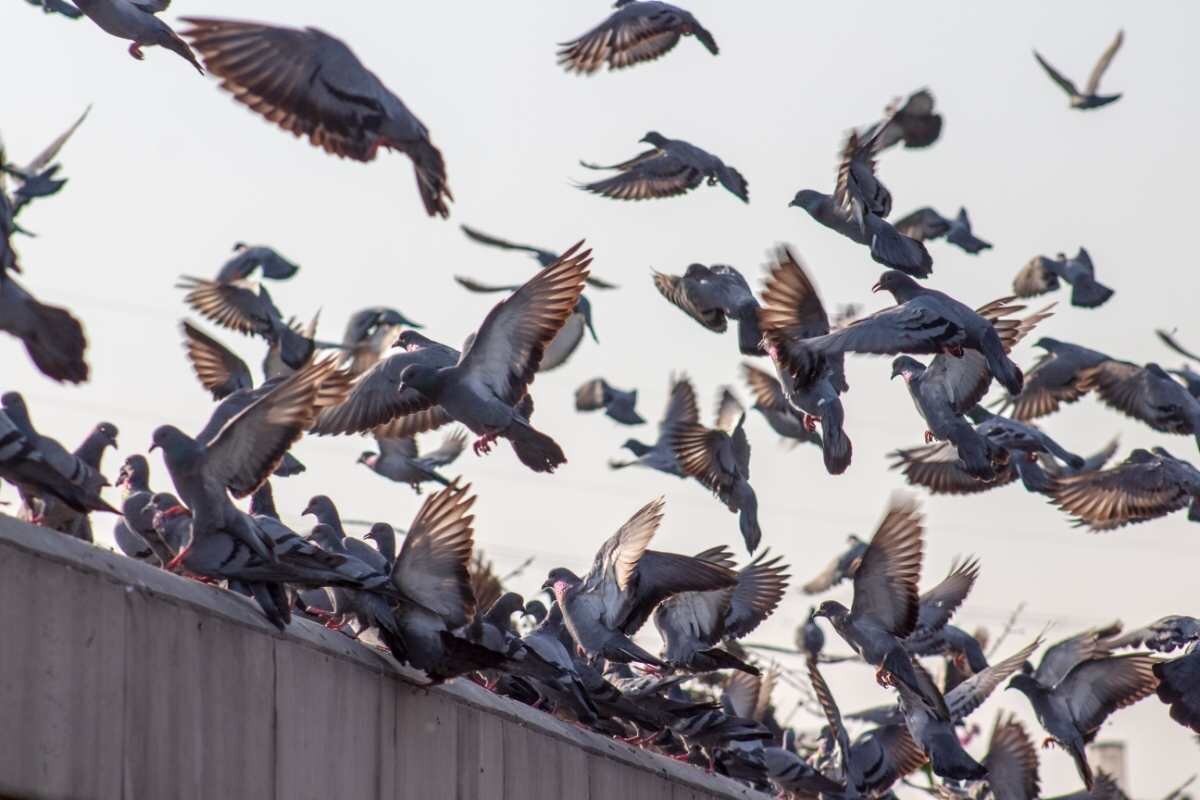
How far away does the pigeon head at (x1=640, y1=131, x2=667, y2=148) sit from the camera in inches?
819

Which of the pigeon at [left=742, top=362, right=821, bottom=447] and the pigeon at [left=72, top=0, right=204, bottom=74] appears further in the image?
the pigeon at [left=742, top=362, right=821, bottom=447]

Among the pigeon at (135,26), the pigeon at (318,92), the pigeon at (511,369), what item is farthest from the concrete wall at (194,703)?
the pigeon at (135,26)

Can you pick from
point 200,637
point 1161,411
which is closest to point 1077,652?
point 1161,411

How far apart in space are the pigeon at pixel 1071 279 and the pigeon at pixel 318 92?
10.7 meters

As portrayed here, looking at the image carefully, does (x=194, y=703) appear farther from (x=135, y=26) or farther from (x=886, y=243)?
(x=886, y=243)

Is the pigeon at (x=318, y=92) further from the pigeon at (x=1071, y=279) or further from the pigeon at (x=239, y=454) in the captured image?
the pigeon at (x=1071, y=279)

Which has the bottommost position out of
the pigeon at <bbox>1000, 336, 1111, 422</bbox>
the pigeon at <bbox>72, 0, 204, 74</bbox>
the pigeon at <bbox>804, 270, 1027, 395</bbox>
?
the pigeon at <bbox>804, 270, 1027, 395</bbox>

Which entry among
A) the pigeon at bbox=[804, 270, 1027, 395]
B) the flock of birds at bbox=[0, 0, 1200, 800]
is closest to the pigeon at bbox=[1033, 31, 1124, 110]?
the flock of birds at bbox=[0, 0, 1200, 800]

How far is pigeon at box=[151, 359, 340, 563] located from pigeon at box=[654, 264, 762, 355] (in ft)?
23.0

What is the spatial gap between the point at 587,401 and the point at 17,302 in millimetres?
17333

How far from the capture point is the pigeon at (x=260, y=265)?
2252 cm

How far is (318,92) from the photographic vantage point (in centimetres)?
1312

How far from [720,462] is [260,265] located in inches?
199

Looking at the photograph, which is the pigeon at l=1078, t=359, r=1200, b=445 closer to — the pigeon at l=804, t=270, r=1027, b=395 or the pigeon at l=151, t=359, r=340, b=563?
the pigeon at l=804, t=270, r=1027, b=395
